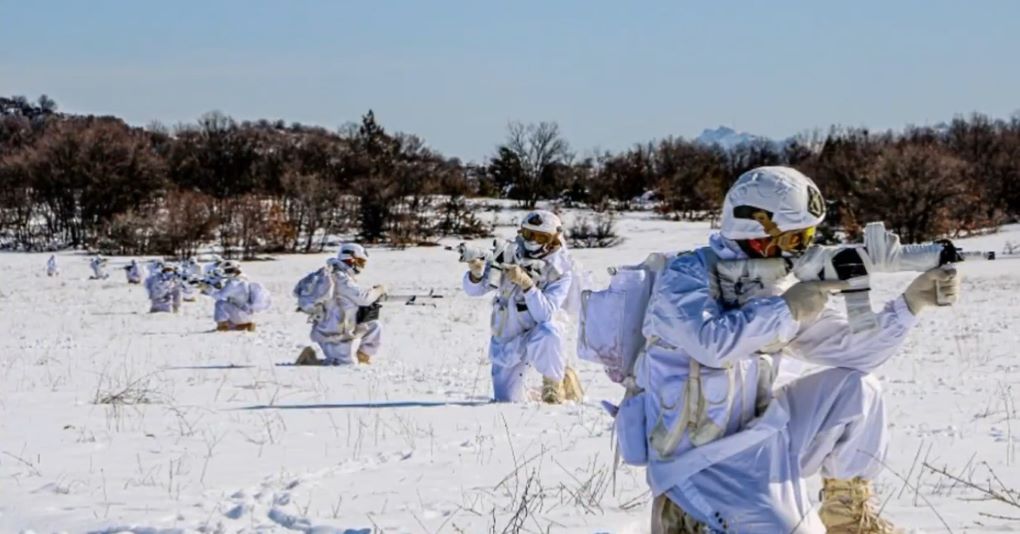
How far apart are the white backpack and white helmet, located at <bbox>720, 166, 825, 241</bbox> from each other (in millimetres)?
317

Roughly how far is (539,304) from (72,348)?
9.49 metres

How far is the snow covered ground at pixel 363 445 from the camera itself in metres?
5.81

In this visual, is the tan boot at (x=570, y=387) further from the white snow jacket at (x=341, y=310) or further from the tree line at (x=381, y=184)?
the tree line at (x=381, y=184)

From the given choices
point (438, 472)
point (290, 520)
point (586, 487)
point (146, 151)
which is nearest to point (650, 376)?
point (586, 487)

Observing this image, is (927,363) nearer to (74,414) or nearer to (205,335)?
(74,414)

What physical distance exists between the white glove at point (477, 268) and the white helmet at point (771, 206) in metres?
6.57

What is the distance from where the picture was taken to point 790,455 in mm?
4723

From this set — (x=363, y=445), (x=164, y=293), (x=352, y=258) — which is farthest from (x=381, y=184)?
(x=363, y=445)

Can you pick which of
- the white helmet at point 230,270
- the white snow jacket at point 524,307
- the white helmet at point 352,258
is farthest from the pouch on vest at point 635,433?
the white helmet at point 230,270

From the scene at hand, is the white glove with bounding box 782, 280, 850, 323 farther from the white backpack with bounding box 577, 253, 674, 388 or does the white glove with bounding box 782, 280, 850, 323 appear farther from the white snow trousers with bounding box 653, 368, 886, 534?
the white backpack with bounding box 577, 253, 674, 388

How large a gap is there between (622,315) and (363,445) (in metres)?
3.52

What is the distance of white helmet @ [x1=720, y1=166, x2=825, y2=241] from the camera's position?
4.63 meters

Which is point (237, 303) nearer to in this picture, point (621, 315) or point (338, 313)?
point (338, 313)

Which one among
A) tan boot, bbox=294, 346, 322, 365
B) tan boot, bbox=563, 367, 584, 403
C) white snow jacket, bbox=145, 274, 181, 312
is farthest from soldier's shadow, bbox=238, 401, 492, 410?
white snow jacket, bbox=145, 274, 181, 312
